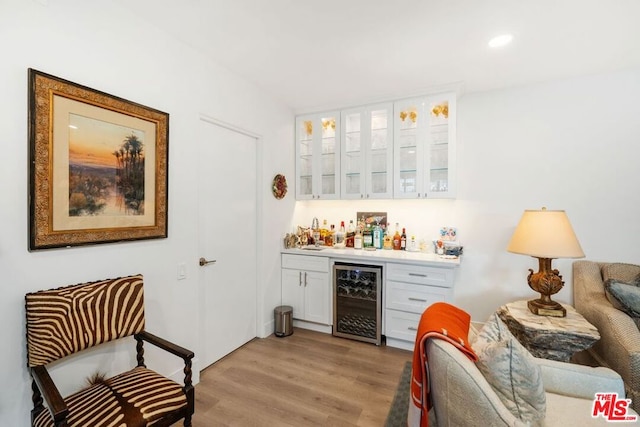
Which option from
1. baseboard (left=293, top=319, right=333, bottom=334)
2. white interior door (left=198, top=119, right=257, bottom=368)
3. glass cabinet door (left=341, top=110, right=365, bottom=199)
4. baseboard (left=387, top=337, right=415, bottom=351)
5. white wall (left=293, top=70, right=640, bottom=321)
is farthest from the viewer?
glass cabinet door (left=341, top=110, right=365, bottom=199)

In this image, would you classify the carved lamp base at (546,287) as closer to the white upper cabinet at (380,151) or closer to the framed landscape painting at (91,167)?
the white upper cabinet at (380,151)

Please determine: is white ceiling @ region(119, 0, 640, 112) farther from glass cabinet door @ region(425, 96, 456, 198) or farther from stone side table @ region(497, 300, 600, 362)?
stone side table @ region(497, 300, 600, 362)

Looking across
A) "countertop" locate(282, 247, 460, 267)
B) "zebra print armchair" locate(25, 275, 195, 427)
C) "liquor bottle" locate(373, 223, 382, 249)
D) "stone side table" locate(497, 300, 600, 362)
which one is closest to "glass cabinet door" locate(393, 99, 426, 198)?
"liquor bottle" locate(373, 223, 382, 249)

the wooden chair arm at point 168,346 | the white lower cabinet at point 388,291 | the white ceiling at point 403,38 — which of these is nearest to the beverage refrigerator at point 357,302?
the white lower cabinet at point 388,291

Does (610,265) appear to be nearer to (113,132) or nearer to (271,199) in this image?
(271,199)

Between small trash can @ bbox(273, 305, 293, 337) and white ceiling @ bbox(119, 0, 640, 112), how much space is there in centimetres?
253

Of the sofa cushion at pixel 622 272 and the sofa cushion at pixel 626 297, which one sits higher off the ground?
the sofa cushion at pixel 622 272

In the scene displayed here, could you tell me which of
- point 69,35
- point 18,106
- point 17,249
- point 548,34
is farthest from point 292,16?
point 17,249

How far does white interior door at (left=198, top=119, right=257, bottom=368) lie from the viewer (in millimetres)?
2555

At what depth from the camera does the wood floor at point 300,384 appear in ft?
6.50

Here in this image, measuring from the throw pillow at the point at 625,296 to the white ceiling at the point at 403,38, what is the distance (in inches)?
73.8

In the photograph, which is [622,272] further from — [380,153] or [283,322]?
[283,322]
